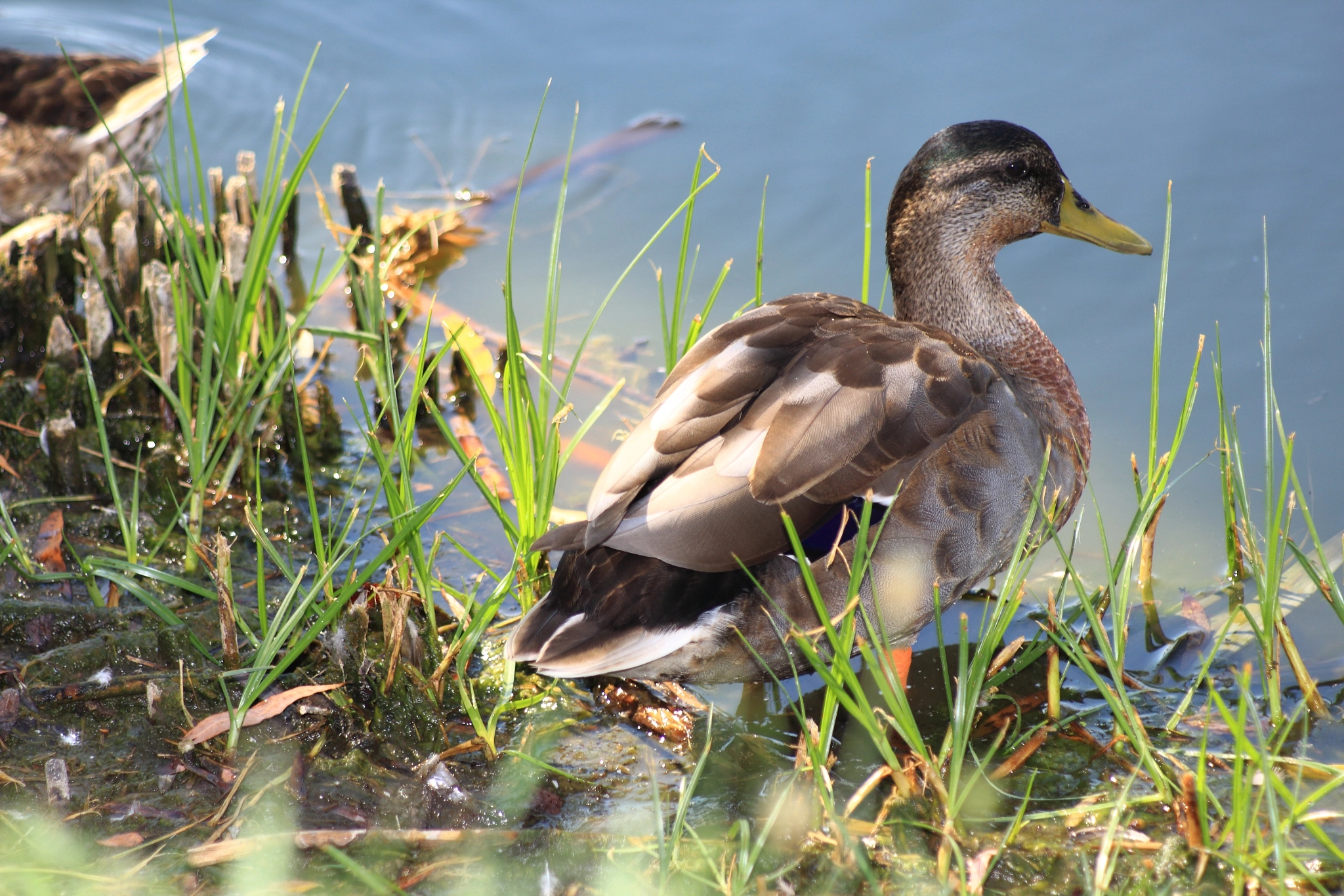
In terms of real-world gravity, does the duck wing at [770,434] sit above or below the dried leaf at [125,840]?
above

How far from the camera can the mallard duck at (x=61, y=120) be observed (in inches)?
197

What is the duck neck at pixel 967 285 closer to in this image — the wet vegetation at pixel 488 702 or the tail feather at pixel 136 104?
the wet vegetation at pixel 488 702

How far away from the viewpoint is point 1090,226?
3547 mm

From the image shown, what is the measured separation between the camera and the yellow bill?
11.6 ft

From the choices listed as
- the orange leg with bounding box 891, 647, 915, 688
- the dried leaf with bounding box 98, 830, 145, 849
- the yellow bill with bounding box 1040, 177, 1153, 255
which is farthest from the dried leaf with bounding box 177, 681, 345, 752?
the yellow bill with bounding box 1040, 177, 1153, 255

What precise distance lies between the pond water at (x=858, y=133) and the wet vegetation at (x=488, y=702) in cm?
57

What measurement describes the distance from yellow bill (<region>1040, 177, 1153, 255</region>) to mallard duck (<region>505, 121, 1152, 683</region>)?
774 mm

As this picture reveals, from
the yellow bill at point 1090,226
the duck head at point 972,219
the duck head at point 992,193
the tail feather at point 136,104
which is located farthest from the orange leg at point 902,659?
the tail feather at point 136,104

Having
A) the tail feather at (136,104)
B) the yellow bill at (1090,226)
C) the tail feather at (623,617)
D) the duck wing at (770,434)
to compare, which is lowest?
the tail feather at (623,617)

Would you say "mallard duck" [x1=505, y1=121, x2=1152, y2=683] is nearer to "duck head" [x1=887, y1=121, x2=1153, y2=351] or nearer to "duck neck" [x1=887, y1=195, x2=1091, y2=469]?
"duck neck" [x1=887, y1=195, x2=1091, y2=469]

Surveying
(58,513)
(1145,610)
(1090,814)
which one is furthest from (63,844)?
(1145,610)

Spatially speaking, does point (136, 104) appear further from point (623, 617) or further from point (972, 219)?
point (623, 617)

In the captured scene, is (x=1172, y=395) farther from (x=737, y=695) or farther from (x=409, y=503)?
(x=409, y=503)

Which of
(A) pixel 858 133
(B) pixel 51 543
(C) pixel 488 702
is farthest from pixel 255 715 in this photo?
(A) pixel 858 133
